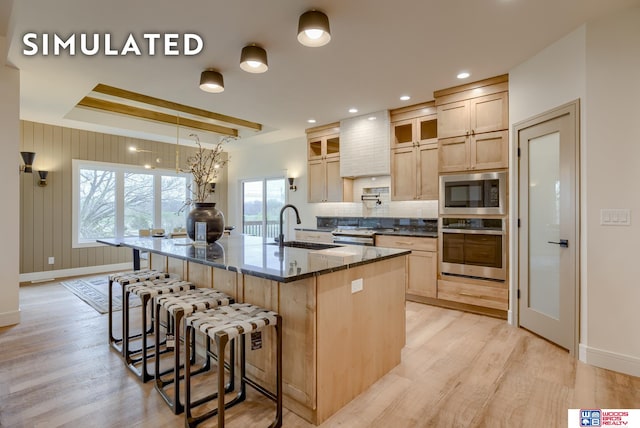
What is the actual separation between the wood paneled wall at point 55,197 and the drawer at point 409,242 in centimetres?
529

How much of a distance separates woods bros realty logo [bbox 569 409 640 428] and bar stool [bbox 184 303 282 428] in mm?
1717

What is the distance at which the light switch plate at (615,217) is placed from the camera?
2.42 meters

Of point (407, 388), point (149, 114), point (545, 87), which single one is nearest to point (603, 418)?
point (407, 388)

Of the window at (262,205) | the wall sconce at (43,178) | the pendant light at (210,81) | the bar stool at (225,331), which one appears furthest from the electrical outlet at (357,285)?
the wall sconce at (43,178)

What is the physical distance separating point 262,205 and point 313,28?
538cm

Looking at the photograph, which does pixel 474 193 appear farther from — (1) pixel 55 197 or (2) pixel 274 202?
(1) pixel 55 197

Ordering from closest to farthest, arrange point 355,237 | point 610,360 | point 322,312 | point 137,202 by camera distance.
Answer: point 322,312 < point 610,360 < point 355,237 < point 137,202

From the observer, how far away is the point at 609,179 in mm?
2486

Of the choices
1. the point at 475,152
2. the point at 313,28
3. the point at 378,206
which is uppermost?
the point at 313,28

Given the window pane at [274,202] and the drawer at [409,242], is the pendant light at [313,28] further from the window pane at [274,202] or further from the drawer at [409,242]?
the window pane at [274,202]

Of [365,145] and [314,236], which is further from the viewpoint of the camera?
[314,236]

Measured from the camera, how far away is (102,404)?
6.59 feet

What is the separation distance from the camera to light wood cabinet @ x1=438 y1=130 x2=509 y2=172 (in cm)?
354

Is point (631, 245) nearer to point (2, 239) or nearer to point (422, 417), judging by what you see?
point (422, 417)
